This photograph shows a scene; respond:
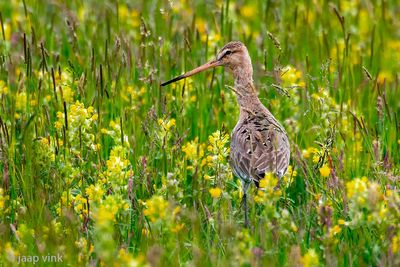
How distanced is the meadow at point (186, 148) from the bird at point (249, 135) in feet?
0.44

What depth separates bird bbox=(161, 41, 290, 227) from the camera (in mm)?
6258

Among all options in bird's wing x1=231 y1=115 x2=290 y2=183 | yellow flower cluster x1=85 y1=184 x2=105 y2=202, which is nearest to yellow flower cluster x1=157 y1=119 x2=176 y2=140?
bird's wing x1=231 y1=115 x2=290 y2=183

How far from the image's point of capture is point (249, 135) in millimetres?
6613

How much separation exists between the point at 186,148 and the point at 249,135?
2.11ft

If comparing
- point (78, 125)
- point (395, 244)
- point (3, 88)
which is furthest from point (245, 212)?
point (3, 88)

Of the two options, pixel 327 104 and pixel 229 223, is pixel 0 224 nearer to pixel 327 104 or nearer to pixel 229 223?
pixel 229 223

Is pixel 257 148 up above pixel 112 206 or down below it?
above

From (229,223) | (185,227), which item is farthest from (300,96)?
(229,223)

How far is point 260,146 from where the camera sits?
647cm

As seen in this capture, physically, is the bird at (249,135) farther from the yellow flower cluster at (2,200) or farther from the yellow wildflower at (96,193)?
the yellow flower cluster at (2,200)

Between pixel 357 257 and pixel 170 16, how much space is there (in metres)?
3.99

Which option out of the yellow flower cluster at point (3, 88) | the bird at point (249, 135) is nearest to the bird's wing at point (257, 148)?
the bird at point (249, 135)

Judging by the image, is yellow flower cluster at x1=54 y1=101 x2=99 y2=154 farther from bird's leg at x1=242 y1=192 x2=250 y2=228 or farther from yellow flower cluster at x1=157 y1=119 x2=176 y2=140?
bird's leg at x1=242 y1=192 x2=250 y2=228

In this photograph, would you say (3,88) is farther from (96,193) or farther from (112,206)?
(112,206)
